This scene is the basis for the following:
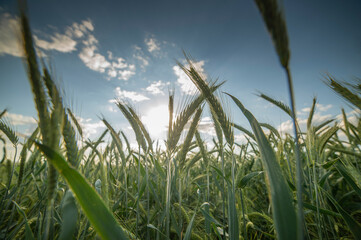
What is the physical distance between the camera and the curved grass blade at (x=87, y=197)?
513 millimetres

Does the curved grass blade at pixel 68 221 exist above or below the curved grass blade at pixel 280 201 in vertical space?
below

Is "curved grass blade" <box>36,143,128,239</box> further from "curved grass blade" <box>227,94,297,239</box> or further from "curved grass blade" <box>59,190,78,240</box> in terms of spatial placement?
"curved grass blade" <box>227,94,297,239</box>

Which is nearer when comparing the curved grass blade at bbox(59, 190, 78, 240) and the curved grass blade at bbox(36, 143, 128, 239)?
the curved grass blade at bbox(36, 143, 128, 239)

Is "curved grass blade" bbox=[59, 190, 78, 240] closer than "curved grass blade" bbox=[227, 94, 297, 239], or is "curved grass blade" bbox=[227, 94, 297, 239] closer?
"curved grass blade" bbox=[227, 94, 297, 239]

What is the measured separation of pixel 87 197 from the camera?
0.53 metres

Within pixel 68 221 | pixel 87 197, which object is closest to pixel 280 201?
pixel 87 197

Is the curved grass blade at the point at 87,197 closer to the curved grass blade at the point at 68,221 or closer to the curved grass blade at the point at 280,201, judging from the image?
the curved grass blade at the point at 68,221

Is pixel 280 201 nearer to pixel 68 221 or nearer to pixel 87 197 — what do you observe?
pixel 87 197

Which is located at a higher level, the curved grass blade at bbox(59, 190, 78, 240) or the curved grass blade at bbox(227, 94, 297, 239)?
the curved grass blade at bbox(227, 94, 297, 239)

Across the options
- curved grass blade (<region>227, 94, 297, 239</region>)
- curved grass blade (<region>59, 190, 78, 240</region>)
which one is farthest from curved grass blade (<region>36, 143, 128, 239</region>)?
curved grass blade (<region>227, 94, 297, 239</region>)

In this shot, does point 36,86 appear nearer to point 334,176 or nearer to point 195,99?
point 195,99

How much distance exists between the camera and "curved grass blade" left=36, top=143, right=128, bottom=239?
0.51m

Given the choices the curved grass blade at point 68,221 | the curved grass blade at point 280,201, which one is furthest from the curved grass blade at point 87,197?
the curved grass blade at point 280,201

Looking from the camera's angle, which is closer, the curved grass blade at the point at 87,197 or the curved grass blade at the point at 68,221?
the curved grass blade at the point at 87,197
